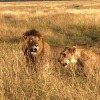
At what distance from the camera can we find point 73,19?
19.4 metres

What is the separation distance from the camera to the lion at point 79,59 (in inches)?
257

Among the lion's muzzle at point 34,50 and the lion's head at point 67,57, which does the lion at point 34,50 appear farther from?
the lion's head at point 67,57

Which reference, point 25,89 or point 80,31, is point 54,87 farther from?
point 80,31

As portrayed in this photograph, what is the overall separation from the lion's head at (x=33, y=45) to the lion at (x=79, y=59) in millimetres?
868

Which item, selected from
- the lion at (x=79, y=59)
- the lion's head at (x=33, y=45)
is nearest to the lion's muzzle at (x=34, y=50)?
the lion's head at (x=33, y=45)

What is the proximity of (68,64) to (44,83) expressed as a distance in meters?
1.12

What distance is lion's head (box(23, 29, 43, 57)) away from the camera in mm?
7276

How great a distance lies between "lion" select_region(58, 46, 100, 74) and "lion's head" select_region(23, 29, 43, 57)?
87cm

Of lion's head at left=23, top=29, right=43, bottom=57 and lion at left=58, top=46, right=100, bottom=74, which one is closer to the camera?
lion at left=58, top=46, right=100, bottom=74

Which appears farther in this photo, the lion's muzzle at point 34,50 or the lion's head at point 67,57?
the lion's muzzle at point 34,50

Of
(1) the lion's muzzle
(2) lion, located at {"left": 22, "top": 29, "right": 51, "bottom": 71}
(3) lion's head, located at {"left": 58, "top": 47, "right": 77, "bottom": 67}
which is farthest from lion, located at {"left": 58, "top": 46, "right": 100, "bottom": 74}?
(1) the lion's muzzle

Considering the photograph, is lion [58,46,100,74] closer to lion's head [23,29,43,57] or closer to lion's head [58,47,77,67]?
lion's head [58,47,77,67]

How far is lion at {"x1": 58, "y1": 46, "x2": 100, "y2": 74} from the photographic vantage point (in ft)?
21.4

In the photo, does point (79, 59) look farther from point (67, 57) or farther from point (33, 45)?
point (33, 45)
